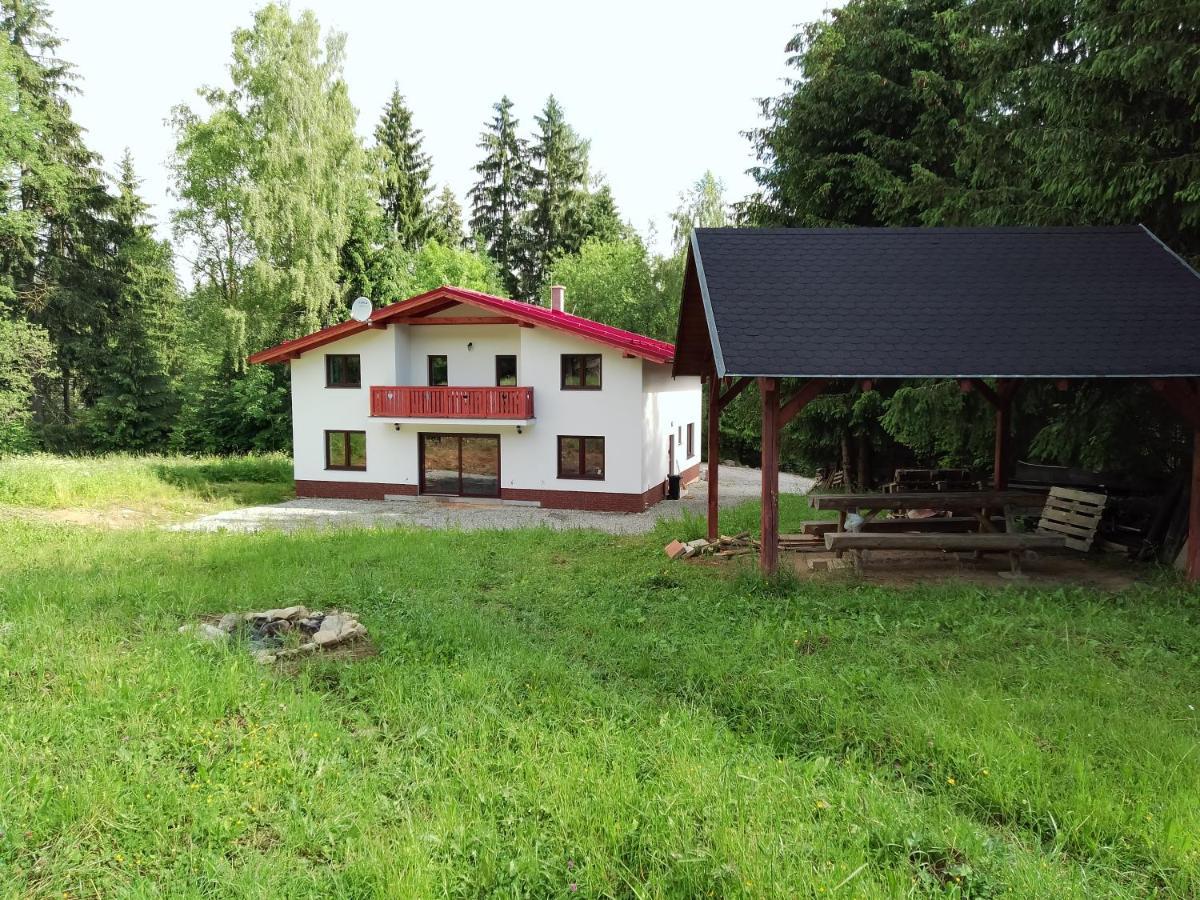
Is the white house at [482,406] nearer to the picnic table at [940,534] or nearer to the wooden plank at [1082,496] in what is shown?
the picnic table at [940,534]

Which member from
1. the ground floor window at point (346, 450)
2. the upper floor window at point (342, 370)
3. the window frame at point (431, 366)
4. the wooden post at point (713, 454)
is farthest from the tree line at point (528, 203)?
the ground floor window at point (346, 450)

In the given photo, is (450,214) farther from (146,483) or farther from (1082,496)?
(1082,496)

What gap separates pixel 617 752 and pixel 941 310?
7119 millimetres

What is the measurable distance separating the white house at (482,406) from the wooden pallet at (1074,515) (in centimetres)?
998

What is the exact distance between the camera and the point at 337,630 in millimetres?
7086

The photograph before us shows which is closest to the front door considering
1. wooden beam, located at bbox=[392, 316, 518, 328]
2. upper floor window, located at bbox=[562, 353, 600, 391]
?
upper floor window, located at bbox=[562, 353, 600, 391]

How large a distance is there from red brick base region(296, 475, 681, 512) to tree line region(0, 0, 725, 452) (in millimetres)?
10490

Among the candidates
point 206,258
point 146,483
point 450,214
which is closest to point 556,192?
point 450,214

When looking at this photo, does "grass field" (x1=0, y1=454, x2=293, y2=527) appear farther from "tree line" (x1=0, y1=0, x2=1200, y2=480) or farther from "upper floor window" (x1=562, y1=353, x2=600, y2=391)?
"upper floor window" (x1=562, y1=353, x2=600, y2=391)

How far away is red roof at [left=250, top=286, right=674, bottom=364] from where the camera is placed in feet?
63.0

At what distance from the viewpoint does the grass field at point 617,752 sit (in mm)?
3633

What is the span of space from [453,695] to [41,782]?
2.47 m

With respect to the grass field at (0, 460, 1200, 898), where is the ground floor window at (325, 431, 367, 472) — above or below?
above

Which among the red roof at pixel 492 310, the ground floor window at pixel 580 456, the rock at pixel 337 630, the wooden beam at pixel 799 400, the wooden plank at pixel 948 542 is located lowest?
the rock at pixel 337 630
